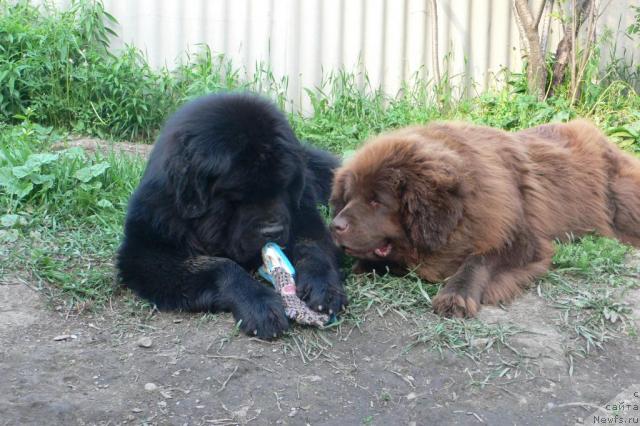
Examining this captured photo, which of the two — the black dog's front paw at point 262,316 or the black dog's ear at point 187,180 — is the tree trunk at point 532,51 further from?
the black dog's front paw at point 262,316

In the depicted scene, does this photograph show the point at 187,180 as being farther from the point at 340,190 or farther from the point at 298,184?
the point at 340,190

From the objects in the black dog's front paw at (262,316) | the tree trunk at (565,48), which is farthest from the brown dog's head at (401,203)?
the tree trunk at (565,48)

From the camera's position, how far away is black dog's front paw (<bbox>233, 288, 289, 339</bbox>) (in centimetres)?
375

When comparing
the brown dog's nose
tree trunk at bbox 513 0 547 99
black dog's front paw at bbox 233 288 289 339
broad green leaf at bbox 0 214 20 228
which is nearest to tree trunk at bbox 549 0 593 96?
tree trunk at bbox 513 0 547 99

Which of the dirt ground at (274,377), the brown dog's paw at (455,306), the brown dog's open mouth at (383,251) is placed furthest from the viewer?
the brown dog's open mouth at (383,251)

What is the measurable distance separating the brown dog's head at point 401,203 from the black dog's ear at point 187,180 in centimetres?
78

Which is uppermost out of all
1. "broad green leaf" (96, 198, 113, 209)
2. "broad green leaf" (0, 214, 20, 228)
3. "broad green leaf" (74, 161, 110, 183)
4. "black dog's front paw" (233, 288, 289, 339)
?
"broad green leaf" (74, 161, 110, 183)

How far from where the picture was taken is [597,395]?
349 centimetres

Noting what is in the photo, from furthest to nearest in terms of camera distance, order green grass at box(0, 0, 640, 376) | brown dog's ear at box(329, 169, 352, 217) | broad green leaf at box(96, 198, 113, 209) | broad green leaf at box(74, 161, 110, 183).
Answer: broad green leaf at box(74, 161, 110, 183) → broad green leaf at box(96, 198, 113, 209) → brown dog's ear at box(329, 169, 352, 217) → green grass at box(0, 0, 640, 376)

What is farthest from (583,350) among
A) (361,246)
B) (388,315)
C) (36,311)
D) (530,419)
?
(36,311)

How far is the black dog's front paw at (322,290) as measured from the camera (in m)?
3.96

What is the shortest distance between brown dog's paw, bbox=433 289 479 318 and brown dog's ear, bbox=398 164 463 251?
1.12ft

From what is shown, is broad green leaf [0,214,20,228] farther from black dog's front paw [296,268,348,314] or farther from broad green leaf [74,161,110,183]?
black dog's front paw [296,268,348,314]

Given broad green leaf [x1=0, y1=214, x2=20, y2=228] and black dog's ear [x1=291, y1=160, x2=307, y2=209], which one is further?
broad green leaf [x1=0, y1=214, x2=20, y2=228]
